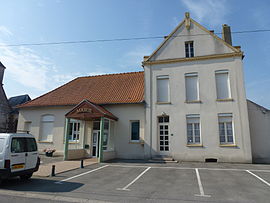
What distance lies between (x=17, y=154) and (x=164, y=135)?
10238mm

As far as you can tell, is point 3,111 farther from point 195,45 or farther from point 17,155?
point 195,45

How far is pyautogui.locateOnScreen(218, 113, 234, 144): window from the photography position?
1373 cm

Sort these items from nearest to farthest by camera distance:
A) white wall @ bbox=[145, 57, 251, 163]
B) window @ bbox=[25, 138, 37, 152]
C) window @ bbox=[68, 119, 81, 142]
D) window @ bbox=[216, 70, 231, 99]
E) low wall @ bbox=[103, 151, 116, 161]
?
window @ bbox=[25, 138, 37, 152]
white wall @ bbox=[145, 57, 251, 163]
low wall @ bbox=[103, 151, 116, 161]
window @ bbox=[216, 70, 231, 99]
window @ bbox=[68, 119, 81, 142]

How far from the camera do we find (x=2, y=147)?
7.16 meters

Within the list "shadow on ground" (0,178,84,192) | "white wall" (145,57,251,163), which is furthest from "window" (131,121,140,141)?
"shadow on ground" (0,178,84,192)

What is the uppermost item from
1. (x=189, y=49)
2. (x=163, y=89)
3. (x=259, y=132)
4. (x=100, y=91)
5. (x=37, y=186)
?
(x=189, y=49)

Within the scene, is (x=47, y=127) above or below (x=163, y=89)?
below

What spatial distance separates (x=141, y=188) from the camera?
7.07 metres

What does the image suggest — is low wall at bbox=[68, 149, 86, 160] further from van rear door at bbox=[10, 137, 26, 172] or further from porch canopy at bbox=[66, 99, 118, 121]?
van rear door at bbox=[10, 137, 26, 172]

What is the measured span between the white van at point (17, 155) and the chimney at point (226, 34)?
16074 mm

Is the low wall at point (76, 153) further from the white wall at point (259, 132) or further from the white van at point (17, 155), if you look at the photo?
the white wall at point (259, 132)

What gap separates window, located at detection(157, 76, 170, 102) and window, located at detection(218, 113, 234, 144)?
4.28 metres

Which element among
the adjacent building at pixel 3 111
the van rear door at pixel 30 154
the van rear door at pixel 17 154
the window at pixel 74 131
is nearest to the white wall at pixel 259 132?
the window at pixel 74 131

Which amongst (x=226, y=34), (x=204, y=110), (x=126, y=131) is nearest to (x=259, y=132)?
(x=204, y=110)
